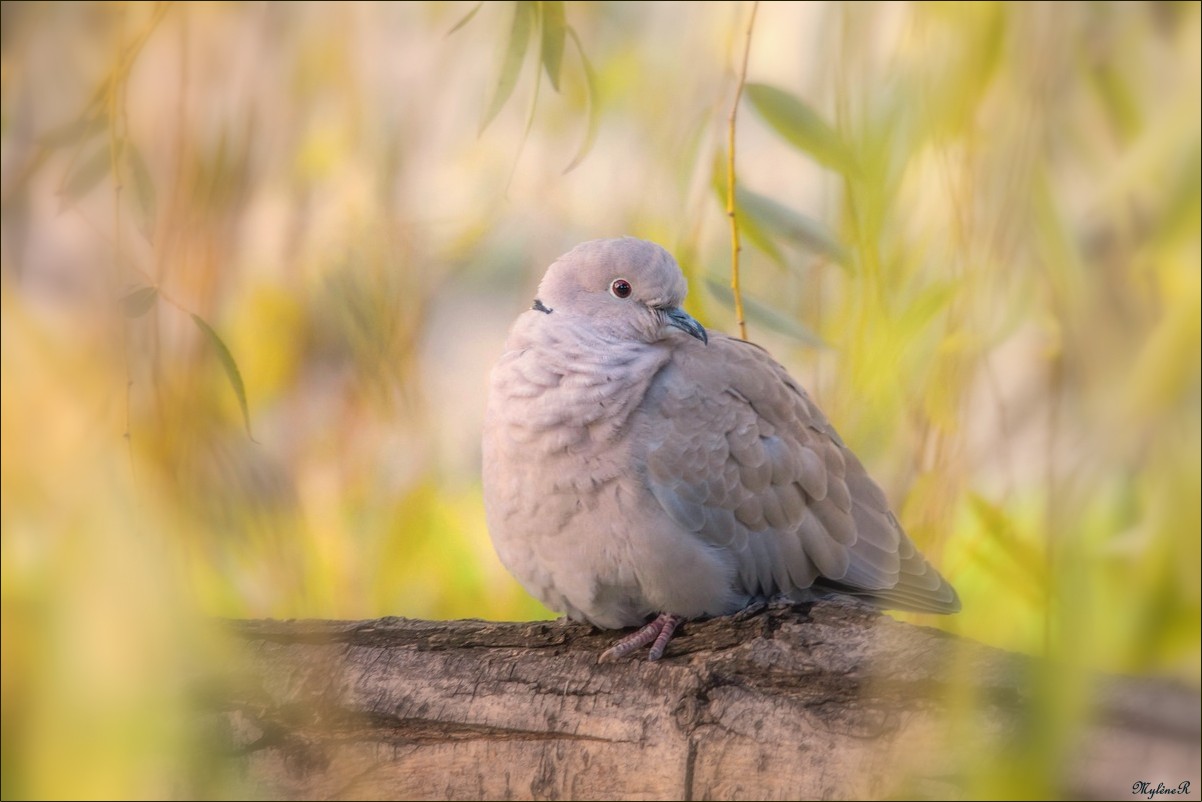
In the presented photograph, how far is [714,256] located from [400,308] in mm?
348

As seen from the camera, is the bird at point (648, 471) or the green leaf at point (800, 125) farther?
the bird at point (648, 471)

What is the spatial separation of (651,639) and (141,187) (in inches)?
29.3

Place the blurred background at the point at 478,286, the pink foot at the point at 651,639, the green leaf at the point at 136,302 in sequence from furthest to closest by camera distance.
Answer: the pink foot at the point at 651,639, the green leaf at the point at 136,302, the blurred background at the point at 478,286

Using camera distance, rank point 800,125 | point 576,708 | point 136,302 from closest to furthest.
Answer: point 136,302 → point 800,125 → point 576,708

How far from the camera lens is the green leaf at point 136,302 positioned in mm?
928

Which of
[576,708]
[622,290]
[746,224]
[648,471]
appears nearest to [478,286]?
[622,290]

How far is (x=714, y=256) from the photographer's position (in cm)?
125

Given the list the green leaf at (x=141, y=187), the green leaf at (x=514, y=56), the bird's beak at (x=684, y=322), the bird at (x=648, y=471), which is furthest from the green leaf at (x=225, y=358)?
the bird's beak at (x=684, y=322)

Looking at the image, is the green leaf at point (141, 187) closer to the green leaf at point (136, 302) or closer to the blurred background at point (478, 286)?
the blurred background at point (478, 286)

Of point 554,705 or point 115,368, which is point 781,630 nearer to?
point 554,705

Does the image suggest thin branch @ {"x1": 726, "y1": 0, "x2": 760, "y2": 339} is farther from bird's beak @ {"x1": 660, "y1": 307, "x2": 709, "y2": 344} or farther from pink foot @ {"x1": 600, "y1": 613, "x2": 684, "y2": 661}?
pink foot @ {"x1": 600, "y1": 613, "x2": 684, "y2": 661}

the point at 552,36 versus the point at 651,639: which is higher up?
the point at 552,36

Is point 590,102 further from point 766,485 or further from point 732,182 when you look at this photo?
point 766,485

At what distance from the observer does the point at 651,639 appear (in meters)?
1.36
